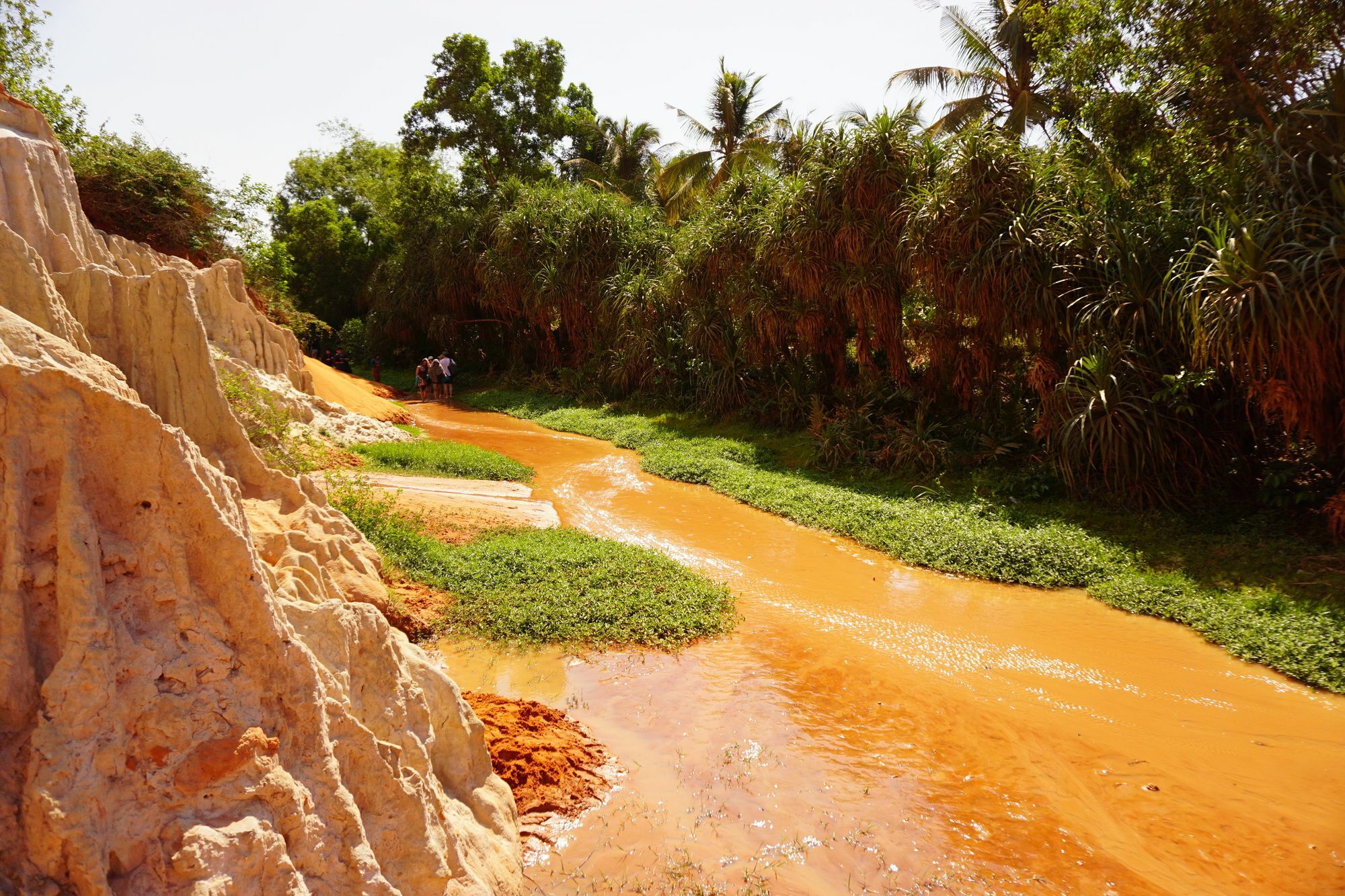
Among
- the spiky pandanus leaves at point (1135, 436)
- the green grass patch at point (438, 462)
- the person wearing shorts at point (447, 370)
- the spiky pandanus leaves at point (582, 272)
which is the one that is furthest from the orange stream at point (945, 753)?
the person wearing shorts at point (447, 370)

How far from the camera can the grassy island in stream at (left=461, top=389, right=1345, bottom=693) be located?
651 centimetres

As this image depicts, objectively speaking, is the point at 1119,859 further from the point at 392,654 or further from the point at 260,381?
the point at 260,381

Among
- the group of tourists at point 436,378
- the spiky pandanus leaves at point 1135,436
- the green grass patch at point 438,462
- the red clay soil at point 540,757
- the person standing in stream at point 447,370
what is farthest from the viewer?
the group of tourists at point 436,378

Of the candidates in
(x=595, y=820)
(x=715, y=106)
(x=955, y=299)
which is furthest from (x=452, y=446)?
(x=715, y=106)

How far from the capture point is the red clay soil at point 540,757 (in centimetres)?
423

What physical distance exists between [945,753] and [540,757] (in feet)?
8.55

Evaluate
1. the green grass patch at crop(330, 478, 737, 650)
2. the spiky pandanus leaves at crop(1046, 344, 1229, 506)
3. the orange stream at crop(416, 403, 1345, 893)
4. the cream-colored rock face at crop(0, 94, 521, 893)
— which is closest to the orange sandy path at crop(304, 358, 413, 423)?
the green grass patch at crop(330, 478, 737, 650)

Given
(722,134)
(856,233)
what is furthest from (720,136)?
(856,233)

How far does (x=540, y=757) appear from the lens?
14.8 feet

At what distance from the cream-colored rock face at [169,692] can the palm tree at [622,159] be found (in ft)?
94.6

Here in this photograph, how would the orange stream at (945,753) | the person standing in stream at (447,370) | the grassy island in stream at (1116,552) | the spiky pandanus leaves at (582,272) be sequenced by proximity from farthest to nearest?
1. the person standing in stream at (447,370)
2. the spiky pandanus leaves at (582,272)
3. the grassy island in stream at (1116,552)
4. the orange stream at (945,753)

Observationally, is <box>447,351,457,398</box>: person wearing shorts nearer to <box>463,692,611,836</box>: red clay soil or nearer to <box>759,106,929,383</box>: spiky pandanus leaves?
<box>759,106,929,383</box>: spiky pandanus leaves

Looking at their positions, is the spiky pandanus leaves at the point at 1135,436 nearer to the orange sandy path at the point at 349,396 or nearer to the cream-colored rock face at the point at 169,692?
the cream-colored rock face at the point at 169,692

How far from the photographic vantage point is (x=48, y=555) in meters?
2.34
